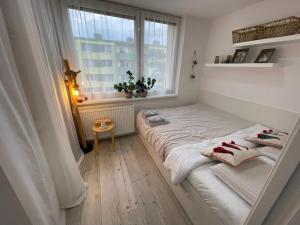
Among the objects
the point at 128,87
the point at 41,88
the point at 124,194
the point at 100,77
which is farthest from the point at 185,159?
the point at 100,77

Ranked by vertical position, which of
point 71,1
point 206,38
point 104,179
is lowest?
point 104,179

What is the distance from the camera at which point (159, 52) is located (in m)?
2.58

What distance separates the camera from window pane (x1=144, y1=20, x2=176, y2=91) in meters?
2.40

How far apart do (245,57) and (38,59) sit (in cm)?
261

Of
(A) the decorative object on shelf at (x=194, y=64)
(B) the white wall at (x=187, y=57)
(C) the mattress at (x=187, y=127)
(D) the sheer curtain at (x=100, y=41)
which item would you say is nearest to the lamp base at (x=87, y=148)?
(D) the sheer curtain at (x=100, y=41)

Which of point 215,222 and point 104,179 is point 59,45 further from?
point 215,222

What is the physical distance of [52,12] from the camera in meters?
1.65

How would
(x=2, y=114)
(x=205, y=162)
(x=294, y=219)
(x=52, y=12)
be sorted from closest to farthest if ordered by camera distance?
(x=294, y=219) → (x=2, y=114) → (x=205, y=162) → (x=52, y=12)

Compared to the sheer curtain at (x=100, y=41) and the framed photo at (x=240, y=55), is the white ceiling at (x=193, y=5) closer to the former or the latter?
the sheer curtain at (x=100, y=41)

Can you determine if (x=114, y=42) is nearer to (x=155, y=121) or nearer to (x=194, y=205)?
(x=155, y=121)

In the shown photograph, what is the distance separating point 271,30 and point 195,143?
1.75 meters

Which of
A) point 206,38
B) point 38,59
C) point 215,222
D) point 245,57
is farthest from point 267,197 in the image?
point 206,38

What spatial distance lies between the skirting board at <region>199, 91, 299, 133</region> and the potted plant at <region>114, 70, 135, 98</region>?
5.68 feet

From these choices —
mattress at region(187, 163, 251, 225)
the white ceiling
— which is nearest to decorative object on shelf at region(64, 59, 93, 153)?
the white ceiling
